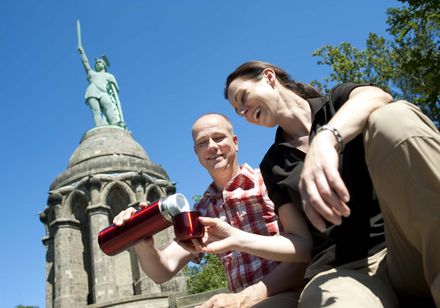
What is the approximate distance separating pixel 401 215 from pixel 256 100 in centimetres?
134

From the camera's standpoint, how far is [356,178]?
7.60ft

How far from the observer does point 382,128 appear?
166 centimetres

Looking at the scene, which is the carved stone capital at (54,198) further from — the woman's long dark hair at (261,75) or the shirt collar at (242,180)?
the woman's long dark hair at (261,75)

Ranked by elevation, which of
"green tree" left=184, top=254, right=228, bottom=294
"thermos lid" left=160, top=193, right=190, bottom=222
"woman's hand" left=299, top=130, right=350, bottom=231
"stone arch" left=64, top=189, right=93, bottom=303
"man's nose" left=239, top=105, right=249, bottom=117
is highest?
"stone arch" left=64, top=189, right=93, bottom=303

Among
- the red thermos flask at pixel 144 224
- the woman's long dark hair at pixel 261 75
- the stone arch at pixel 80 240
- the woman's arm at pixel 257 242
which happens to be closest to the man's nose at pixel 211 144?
the woman's long dark hair at pixel 261 75

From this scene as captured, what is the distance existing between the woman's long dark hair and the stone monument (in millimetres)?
16233

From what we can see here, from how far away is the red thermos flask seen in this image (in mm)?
2475

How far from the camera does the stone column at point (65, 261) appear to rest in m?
18.8

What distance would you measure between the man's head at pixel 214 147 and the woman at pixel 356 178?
446 millimetres

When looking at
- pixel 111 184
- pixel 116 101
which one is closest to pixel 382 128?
pixel 111 184

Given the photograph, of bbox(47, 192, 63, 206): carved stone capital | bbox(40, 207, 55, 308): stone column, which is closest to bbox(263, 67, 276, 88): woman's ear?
bbox(47, 192, 63, 206): carved stone capital

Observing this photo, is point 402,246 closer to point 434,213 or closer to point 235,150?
point 434,213

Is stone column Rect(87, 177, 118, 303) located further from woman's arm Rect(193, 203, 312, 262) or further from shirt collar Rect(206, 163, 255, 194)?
woman's arm Rect(193, 203, 312, 262)

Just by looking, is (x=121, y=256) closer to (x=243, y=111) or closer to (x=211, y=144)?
(x=211, y=144)
